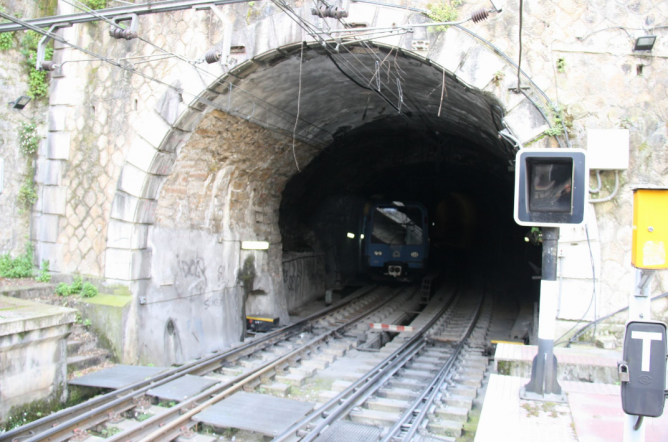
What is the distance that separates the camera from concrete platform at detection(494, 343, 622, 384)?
4.95 meters

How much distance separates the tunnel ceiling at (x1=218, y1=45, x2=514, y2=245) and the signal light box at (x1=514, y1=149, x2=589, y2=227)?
2.34m

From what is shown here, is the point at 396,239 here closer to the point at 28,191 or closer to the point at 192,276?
the point at 192,276

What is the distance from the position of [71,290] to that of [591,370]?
727 cm

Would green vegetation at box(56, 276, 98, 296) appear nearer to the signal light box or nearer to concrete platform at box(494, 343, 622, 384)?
concrete platform at box(494, 343, 622, 384)

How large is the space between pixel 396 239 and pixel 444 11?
10291mm

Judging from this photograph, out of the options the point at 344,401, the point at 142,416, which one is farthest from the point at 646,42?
the point at 142,416

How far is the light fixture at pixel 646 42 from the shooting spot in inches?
217

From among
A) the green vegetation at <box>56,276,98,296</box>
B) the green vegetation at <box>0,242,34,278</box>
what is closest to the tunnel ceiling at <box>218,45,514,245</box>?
the green vegetation at <box>56,276,98,296</box>

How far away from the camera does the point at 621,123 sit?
18.7 feet

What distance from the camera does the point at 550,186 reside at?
4.02 meters

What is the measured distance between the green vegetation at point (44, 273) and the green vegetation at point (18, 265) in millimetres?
167

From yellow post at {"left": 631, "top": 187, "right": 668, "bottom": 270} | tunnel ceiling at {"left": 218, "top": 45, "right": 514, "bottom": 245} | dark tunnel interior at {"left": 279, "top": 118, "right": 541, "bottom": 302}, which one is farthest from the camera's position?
→ dark tunnel interior at {"left": 279, "top": 118, "right": 541, "bottom": 302}

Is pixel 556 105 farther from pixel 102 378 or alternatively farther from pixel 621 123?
pixel 102 378

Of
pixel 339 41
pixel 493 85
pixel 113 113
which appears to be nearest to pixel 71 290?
pixel 113 113
